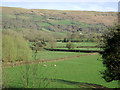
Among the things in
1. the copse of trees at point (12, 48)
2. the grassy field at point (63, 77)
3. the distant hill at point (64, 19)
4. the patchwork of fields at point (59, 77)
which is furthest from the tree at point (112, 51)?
the distant hill at point (64, 19)

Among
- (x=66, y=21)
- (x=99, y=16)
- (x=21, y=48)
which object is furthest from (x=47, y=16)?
(x=21, y=48)

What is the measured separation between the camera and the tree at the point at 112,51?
13.3 meters

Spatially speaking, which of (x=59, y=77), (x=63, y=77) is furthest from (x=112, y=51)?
(x=59, y=77)

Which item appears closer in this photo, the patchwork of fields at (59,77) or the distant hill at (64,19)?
the patchwork of fields at (59,77)

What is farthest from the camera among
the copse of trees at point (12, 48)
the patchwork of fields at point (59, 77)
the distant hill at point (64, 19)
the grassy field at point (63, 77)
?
the distant hill at point (64, 19)

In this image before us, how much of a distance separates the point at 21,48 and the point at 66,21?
137312mm

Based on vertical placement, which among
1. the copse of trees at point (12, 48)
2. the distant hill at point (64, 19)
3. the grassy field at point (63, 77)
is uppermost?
the distant hill at point (64, 19)

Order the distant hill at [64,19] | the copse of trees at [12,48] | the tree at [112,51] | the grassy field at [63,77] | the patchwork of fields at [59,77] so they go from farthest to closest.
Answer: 1. the distant hill at [64,19]
2. the copse of trees at [12,48]
3. the grassy field at [63,77]
4. the tree at [112,51]
5. the patchwork of fields at [59,77]

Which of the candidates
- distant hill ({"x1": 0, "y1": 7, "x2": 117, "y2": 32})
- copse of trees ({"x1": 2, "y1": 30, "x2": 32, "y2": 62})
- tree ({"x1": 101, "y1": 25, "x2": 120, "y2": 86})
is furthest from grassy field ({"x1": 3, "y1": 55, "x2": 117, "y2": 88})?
distant hill ({"x1": 0, "y1": 7, "x2": 117, "y2": 32})

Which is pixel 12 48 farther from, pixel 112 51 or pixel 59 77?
pixel 112 51

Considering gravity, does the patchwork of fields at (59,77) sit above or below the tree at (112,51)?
below

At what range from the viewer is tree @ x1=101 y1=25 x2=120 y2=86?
43.7 feet

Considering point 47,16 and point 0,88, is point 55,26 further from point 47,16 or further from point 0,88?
point 0,88

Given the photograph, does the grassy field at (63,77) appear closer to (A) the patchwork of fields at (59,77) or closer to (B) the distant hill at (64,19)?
(A) the patchwork of fields at (59,77)
